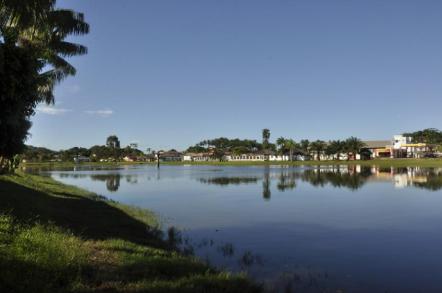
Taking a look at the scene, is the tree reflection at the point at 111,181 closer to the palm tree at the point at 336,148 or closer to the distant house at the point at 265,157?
the palm tree at the point at 336,148

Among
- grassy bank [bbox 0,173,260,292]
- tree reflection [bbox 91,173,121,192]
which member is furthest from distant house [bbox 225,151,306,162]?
grassy bank [bbox 0,173,260,292]

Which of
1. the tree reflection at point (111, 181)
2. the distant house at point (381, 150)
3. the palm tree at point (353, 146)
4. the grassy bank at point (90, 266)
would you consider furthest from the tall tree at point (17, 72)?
the distant house at point (381, 150)

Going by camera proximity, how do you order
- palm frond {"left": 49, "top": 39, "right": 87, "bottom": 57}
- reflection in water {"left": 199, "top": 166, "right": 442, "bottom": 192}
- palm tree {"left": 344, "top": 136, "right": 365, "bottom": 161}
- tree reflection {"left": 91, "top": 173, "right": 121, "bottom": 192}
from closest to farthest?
1. palm frond {"left": 49, "top": 39, "right": 87, "bottom": 57}
2. reflection in water {"left": 199, "top": 166, "right": 442, "bottom": 192}
3. tree reflection {"left": 91, "top": 173, "right": 121, "bottom": 192}
4. palm tree {"left": 344, "top": 136, "right": 365, "bottom": 161}

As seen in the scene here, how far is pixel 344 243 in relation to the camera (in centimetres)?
1909

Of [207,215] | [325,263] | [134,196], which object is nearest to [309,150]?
[134,196]

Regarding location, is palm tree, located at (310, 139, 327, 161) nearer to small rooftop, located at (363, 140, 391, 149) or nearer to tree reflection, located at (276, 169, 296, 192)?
small rooftop, located at (363, 140, 391, 149)

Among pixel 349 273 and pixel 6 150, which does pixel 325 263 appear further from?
pixel 6 150

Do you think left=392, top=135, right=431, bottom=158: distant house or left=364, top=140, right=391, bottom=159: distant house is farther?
left=364, top=140, right=391, bottom=159: distant house

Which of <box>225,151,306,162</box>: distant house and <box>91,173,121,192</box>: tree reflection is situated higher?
<box>225,151,306,162</box>: distant house

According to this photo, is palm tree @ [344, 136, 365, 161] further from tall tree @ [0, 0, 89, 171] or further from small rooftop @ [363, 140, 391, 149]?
tall tree @ [0, 0, 89, 171]

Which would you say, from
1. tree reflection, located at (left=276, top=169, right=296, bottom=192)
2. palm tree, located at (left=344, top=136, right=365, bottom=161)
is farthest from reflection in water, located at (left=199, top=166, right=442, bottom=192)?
palm tree, located at (left=344, top=136, right=365, bottom=161)

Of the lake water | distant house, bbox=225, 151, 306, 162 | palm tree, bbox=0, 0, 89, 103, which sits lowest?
the lake water

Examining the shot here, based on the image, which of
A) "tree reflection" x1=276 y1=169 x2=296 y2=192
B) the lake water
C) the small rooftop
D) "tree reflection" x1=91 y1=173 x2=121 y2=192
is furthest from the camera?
the small rooftop

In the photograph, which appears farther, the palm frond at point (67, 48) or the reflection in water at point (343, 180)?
the reflection in water at point (343, 180)
